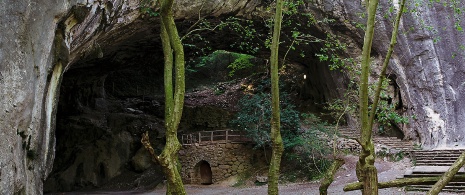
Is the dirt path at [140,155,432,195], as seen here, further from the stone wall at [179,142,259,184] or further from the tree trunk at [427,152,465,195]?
the tree trunk at [427,152,465,195]

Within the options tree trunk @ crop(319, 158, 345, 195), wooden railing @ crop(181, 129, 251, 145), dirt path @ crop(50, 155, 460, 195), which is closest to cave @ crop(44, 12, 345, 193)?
wooden railing @ crop(181, 129, 251, 145)

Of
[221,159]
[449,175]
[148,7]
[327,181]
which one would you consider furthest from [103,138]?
[449,175]

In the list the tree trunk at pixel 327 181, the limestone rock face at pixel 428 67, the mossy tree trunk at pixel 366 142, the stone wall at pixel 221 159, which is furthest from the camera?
the stone wall at pixel 221 159

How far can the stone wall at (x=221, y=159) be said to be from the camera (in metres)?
19.1

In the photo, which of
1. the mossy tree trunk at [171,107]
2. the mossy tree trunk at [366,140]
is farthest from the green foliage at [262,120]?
the mossy tree trunk at [366,140]

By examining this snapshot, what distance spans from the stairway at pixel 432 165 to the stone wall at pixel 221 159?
704 cm

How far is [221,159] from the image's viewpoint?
1930 cm

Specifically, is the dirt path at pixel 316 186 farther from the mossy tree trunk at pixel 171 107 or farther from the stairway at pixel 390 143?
the mossy tree trunk at pixel 171 107

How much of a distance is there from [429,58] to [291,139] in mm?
6246

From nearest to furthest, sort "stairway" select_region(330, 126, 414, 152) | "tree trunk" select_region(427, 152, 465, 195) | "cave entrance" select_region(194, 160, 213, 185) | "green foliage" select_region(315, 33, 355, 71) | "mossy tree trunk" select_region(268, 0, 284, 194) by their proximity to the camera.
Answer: "tree trunk" select_region(427, 152, 465, 195)
"mossy tree trunk" select_region(268, 0, 284, 194)
"green foliage" select_region(315, 33, 355, 71)
"stairway" select_region(330, 126, 414, 152)
"cave entrance" select_region(194, 160, 213, 185)

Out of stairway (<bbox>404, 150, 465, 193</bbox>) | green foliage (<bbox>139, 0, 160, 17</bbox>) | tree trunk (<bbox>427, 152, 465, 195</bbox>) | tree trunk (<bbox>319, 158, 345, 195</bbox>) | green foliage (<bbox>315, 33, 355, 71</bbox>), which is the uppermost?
green foliage (<bbox>139, 0, 160, 17</bbox>)

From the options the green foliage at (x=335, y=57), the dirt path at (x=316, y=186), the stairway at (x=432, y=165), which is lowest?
the dirt path at (x=316, y=186)

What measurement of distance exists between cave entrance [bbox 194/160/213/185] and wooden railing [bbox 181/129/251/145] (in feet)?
3.74

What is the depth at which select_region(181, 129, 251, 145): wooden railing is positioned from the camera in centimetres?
1933
